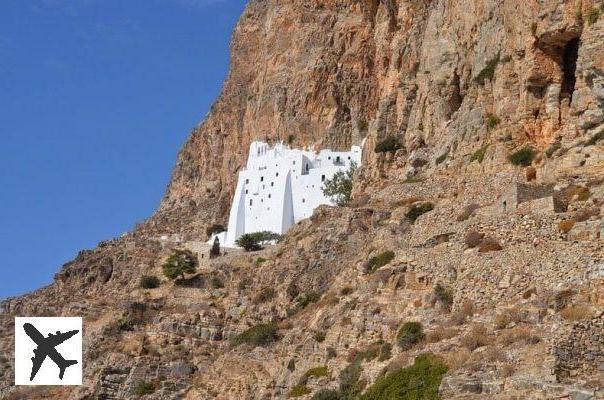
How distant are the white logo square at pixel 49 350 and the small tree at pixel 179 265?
39.0 m

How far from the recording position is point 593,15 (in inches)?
1409

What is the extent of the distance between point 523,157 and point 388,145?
614 inches

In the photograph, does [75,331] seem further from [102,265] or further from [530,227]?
[102,265]

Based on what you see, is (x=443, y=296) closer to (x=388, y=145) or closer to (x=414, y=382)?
(x=414, y=382)

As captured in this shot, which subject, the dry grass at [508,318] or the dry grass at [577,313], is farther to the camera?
→ the dry grass at [508,318]

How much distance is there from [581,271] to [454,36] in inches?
1103

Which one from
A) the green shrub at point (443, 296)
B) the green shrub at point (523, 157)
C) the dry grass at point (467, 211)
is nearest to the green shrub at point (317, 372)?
the green shrub at point (443, 296)

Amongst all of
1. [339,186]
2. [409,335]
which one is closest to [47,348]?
[409,335]

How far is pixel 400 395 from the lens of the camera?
23.2 meters

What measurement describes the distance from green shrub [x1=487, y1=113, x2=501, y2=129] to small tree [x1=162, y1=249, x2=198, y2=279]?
23.2 metres

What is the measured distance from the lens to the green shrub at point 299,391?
2923 cm

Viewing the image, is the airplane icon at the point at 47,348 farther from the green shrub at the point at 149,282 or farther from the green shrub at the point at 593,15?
the green shrub at the point at 149,282

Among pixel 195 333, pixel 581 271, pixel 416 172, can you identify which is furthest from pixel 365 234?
pixel 581 271

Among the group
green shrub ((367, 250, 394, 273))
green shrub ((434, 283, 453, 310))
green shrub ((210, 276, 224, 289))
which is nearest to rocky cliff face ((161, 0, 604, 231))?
green shrub ((367, 250, 394, 273))
